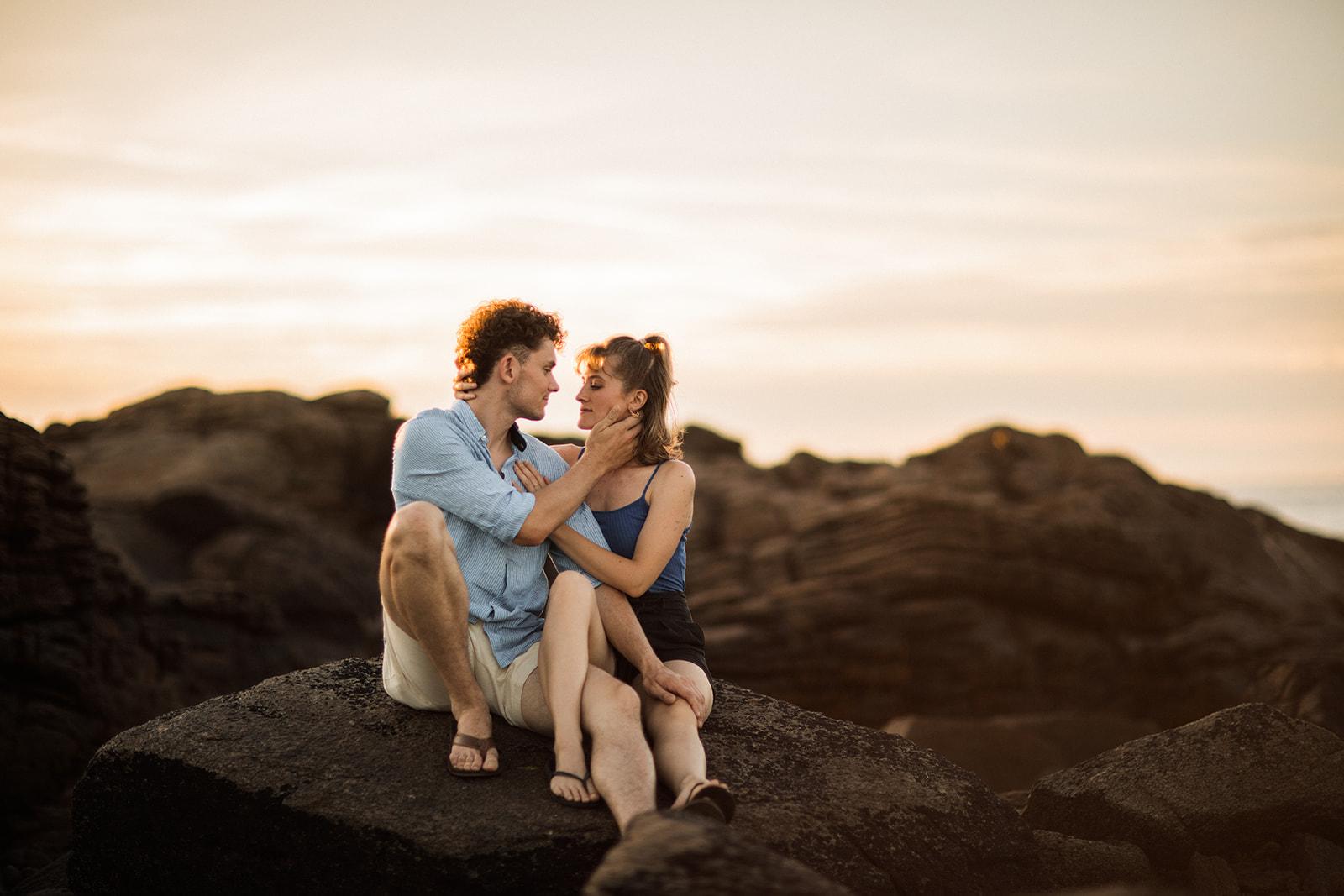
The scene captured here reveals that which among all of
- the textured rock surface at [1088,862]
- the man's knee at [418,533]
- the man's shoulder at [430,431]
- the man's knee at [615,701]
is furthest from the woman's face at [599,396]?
the textured rock surface at [1088,862]

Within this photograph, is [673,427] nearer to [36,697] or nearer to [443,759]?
[443,759]

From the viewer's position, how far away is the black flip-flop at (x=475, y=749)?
6109 millimetres

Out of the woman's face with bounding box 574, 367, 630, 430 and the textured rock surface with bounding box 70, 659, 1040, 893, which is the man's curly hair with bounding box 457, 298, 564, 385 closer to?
the woman's face with bounding box 574, 367, 630, 430

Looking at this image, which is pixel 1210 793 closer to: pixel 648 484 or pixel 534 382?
pixel 648 484

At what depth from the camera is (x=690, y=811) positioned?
547cm

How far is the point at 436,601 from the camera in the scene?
5.99 meters

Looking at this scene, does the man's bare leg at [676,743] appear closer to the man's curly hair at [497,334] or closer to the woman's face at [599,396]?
the woman's face at [599,396]

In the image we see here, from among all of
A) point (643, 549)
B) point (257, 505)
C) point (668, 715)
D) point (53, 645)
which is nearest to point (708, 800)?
point (668, 715)

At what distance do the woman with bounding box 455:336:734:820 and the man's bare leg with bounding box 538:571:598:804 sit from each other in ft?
1.07

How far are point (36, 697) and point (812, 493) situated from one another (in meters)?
14.5

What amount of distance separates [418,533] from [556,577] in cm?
82

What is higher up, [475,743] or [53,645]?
[475,743]

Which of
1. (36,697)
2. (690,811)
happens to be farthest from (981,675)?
(690,811)

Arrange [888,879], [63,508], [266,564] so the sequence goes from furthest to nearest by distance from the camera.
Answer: [266,564] → [63,508] → [888,879]
